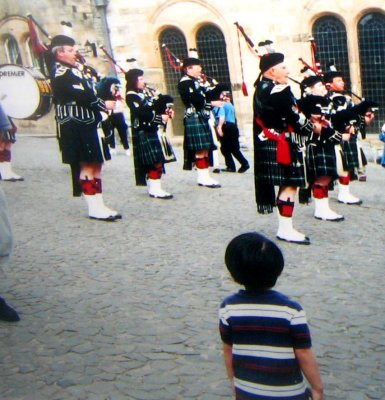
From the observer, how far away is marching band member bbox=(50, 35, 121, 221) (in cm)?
626

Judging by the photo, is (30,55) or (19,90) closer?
(19,90)

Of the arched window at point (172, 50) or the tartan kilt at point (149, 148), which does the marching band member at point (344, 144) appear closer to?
the tartan kilt at point (149, 148)

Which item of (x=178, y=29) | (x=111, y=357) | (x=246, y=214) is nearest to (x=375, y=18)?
(x=178, y=29)

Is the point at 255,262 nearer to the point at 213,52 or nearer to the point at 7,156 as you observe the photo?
the point at 7,156

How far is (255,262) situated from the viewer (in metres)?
2.27

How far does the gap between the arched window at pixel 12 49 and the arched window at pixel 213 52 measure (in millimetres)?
5213

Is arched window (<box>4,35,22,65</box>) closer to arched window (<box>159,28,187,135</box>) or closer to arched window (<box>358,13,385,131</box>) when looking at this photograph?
Answer: arched window (<box>159,28,187,135</box>)

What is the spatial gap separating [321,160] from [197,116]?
239 centimetres

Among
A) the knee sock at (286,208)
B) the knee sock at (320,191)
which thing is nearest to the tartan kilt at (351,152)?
the knee sock at (320,191)

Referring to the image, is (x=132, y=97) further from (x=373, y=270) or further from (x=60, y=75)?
(x=373, y=270)

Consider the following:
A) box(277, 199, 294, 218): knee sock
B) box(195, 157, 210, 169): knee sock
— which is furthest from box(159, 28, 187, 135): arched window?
box(277, 199, 294, 218): knee sock

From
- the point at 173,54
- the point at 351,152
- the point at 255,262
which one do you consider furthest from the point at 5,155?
the point at 255,262

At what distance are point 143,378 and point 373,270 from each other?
2446 mm

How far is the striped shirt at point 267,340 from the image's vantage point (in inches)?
88.3
